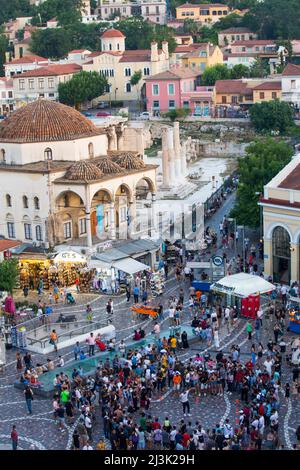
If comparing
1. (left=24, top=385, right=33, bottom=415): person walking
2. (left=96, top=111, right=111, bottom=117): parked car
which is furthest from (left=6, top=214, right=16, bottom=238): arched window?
(left=96, top=111, right=111, bottom=117): parked car

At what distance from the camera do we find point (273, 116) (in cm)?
8650

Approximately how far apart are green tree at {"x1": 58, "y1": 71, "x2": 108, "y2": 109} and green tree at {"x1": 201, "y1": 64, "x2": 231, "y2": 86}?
10.9 m

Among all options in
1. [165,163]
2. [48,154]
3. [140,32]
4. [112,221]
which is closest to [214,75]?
[140,32]

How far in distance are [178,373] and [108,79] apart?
7964cm

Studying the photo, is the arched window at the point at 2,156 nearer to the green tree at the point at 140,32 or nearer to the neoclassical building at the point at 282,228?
the neoclassical building at the point at 282,228

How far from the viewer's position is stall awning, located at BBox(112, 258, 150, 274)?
4212cm

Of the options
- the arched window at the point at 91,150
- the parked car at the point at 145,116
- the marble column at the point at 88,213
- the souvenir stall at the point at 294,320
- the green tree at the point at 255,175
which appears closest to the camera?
the souvenir stall at the point at 294,320

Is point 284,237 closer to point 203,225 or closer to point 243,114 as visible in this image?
point 203,225

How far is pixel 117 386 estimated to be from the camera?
28906mm

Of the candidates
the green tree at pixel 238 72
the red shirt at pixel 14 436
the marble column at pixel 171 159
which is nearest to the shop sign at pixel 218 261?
the red shirt at pixel 14 436

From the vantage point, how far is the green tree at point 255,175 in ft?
158

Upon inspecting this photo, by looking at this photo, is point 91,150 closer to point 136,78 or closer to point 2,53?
point 136,78

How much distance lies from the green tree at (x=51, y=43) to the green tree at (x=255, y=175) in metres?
73.6
